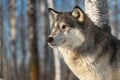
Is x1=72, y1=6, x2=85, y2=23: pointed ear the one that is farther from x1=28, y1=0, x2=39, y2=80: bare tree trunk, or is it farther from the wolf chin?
x1=28, y1=0, x2=39, y2=80: bare tree trunk

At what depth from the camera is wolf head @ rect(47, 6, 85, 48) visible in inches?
296

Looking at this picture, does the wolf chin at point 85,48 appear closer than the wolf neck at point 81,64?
Yes

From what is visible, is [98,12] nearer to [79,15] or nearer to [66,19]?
[79,15]

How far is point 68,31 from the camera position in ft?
25.0

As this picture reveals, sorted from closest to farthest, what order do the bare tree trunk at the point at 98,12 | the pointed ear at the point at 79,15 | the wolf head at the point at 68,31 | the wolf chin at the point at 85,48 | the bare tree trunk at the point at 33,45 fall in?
the wolf head at the point at 68,31 → the wolf chin at the point at 85,48 → the pointed ear at the point at 79,15 → the bare tree trunk at the point at 98,12 → the bare tree trunk at the point at 33,45

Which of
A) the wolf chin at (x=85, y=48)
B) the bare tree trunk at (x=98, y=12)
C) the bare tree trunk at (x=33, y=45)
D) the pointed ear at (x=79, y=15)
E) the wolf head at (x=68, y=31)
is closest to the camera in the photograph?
the wolf head at (x=68, y=31)

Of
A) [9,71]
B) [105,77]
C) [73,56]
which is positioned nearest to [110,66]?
[105,77]

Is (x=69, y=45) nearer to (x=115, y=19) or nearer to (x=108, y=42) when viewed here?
(x=108, y=42)

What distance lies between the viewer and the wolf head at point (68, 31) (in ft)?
24.6

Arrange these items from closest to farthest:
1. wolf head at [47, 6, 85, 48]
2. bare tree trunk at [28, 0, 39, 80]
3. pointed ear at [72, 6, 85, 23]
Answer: wolf head at [47, 6, 85, 48]
pointed ear at [72, 6, 85, 23]
bare tree trunk at [28, 0, 39, 80]

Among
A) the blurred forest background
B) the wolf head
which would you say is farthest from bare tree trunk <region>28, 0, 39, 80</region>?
the wolf head

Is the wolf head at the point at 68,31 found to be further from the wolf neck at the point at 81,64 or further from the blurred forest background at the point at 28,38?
the blurred forest background at the point at 28,38

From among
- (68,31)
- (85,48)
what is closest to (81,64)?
(85,48)

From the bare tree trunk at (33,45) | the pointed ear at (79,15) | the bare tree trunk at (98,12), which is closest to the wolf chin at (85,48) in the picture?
the pointed ear at (79,15)
